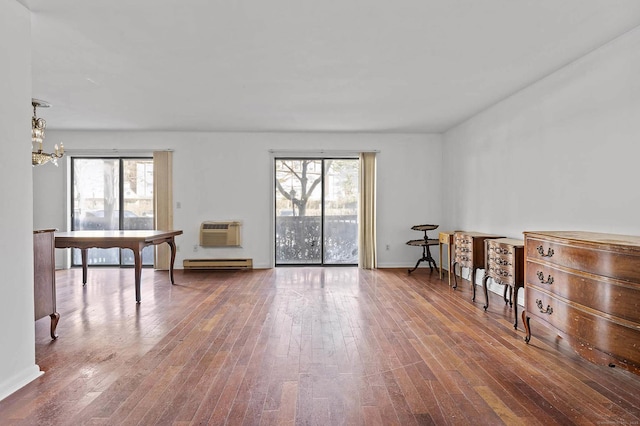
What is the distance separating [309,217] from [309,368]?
4.70m

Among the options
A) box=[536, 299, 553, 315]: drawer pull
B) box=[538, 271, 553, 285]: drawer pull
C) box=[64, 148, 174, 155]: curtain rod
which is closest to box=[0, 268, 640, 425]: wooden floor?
box=[536, 299, 553, 315]: drawer pull

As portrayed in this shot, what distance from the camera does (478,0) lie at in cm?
255

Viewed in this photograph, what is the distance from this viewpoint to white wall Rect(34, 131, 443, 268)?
6.92m

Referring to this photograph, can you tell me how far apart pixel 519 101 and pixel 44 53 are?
191 inches

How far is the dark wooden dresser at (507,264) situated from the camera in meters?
3.61

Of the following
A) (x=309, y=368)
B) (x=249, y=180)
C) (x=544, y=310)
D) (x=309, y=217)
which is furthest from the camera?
(x=309, y=217)

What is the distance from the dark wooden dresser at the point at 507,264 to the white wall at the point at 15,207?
12.4ft

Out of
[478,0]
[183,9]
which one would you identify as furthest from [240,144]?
[478,0]

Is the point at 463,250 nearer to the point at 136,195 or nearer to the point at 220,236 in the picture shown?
the point at 220,236

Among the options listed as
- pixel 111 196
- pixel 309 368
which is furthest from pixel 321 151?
pixel 309 368

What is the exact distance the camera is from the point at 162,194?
6844 mm

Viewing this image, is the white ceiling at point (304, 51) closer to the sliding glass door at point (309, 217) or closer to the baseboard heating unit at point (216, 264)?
the sliding glass door at point (309, 217)

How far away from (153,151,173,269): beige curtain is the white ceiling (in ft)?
4.80

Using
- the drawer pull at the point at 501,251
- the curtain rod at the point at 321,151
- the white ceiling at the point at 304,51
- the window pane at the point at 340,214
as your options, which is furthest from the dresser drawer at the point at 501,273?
the curtain rod at the point at 321,151
